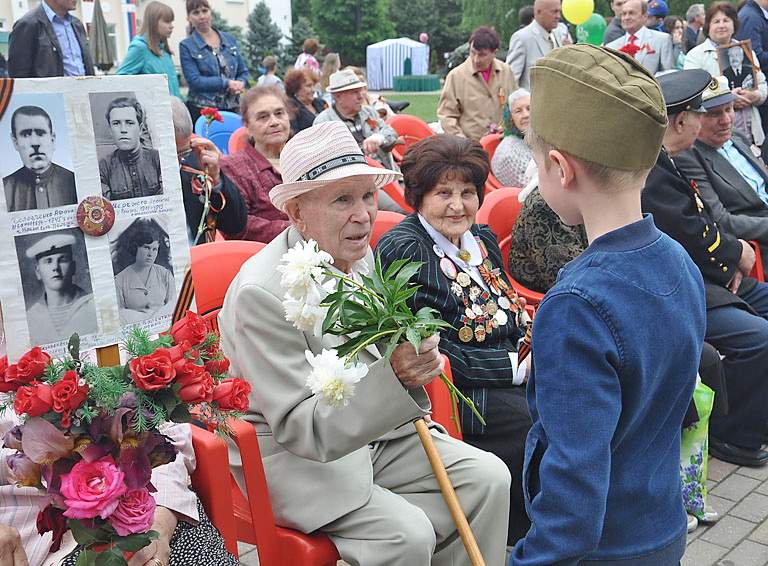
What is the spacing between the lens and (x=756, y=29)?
8.95m

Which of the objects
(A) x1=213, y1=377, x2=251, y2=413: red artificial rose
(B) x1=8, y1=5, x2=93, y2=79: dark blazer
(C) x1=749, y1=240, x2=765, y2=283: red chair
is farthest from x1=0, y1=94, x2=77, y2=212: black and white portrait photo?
(B) x1=8, y1=5, x2=93, y2=79: dark blazer

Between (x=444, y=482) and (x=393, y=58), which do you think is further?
(x=393, y=58)

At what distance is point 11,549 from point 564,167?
1610mm

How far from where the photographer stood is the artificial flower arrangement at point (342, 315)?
195 cm

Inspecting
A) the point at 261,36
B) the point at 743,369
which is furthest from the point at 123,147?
the point at 261,36

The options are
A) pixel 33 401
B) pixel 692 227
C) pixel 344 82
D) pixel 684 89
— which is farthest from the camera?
pixel 344 82

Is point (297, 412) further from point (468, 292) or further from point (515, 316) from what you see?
point (515, 316)

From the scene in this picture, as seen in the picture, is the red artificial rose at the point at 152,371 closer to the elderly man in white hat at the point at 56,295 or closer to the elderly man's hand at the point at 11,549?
the elderly man in white hat at the point at 56,295

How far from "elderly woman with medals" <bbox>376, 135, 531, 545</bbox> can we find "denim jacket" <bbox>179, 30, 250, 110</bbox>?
4.87m

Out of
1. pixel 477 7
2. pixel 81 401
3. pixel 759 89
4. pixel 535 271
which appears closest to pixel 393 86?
pixel 477 7

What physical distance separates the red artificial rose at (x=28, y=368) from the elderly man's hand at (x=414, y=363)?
33.4 inches

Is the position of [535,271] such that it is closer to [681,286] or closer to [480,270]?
[480,270]

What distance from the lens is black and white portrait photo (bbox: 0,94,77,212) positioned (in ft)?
6.88

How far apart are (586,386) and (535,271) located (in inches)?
112
